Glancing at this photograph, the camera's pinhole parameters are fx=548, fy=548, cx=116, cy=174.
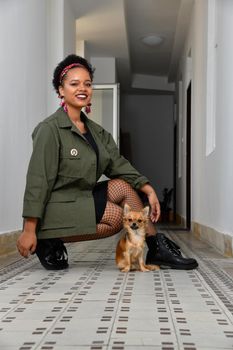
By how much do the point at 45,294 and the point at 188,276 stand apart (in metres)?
0.76

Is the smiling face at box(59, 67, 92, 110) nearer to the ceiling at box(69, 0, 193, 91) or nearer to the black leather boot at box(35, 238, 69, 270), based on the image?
the black leather boot at box(35, 238, 69, 270)

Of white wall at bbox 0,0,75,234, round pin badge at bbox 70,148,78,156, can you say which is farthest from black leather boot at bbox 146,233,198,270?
white wall at bbox 0,0,75,234

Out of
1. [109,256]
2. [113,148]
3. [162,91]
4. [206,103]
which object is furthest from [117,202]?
[162,91]

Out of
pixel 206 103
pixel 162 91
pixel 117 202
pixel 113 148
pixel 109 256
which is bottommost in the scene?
pixel 109 256

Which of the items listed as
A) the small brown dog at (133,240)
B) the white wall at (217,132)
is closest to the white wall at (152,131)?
the white wall at (217,132)

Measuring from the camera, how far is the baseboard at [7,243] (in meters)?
3.43

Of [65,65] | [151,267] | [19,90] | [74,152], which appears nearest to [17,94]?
[19,90]

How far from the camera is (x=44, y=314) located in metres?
1.70

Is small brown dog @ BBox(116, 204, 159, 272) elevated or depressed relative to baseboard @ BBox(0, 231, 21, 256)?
elevated

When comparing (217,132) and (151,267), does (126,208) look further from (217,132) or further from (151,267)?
(217,132)

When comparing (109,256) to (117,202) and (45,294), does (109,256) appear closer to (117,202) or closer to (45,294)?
(117,202)

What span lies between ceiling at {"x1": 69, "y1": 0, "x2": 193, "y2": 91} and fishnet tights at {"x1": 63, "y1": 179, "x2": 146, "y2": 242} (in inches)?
141

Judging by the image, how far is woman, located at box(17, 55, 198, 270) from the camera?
2.58m

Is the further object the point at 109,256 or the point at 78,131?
the point at 109,256
